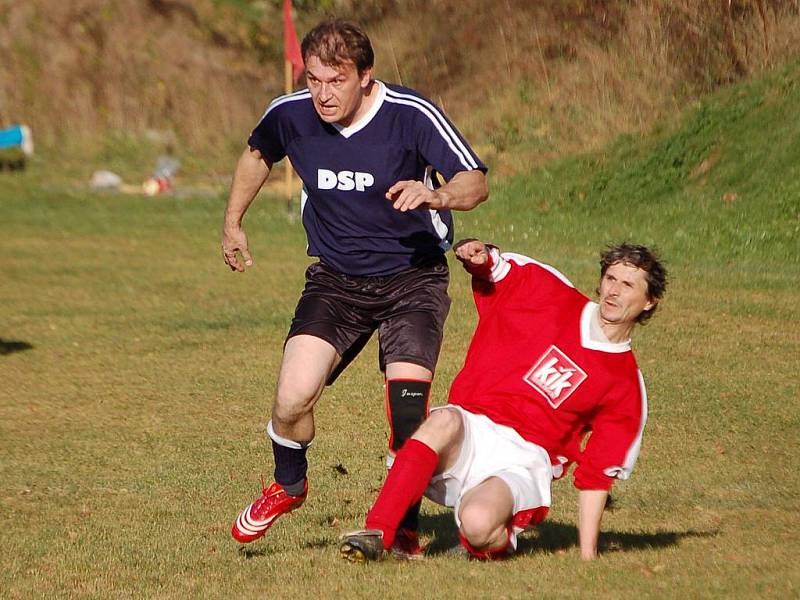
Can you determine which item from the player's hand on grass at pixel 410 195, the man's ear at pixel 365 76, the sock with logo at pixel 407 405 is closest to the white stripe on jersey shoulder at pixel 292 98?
the man's ear at pixel 365 76

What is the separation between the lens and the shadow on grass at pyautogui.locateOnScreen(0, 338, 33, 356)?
12.0 meters

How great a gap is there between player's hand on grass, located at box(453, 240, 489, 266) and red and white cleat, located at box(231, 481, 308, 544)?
1.35 metres

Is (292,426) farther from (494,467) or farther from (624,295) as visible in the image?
(624,295)

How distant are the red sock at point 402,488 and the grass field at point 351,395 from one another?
23 cm

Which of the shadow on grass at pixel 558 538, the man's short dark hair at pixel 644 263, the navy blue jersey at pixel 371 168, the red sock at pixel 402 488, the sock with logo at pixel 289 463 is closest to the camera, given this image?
the red sock at pixel 402 488

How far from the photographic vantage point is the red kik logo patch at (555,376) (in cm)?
588

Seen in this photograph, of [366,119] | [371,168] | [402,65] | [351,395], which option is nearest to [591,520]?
[371,168]

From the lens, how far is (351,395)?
10.2 m

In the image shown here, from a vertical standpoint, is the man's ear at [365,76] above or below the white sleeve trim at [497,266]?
above

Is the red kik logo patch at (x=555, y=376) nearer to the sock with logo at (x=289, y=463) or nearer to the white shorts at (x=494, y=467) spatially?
the white shorts at (x=494, y=467)

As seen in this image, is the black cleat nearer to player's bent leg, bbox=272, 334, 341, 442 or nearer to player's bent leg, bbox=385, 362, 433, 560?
player's bent leg, bbox=385, 362, 433, 560

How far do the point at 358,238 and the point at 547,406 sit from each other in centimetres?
116

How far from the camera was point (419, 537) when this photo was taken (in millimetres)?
6738

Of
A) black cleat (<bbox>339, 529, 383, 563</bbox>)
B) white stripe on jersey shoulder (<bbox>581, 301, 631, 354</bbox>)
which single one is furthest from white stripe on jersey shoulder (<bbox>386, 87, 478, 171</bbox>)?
black cleat (<bbox>339, 529, 383, 563</bbox>)
